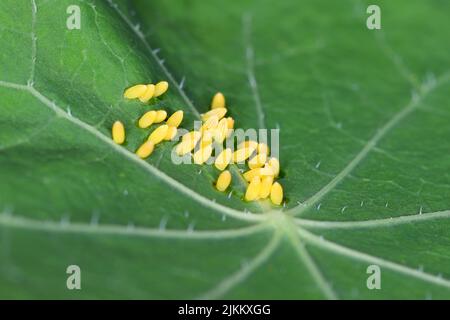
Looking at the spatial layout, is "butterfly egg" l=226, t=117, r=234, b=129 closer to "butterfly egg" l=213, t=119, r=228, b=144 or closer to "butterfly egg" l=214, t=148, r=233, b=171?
"butterfly egg" l=213, t=119, r=228, b=144

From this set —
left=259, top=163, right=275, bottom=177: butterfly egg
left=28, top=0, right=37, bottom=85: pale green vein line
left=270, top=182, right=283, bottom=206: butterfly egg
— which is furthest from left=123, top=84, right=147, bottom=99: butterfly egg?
left=270, top=182, right=283, bottom=206: butterfly egg

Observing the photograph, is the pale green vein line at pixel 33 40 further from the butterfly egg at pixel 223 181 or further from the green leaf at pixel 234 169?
the butterfly egg at pixel 223 181

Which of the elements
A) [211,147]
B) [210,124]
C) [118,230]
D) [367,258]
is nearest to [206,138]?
[211,147]

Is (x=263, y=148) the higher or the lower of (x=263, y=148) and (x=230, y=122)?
the lower

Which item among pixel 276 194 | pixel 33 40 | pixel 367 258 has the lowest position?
pixel 367 258

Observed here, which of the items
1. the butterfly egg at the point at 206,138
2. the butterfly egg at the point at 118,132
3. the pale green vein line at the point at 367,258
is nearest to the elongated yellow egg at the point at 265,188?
the pale green vein line at the point at 367,258

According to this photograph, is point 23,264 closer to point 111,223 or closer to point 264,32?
point 111,223

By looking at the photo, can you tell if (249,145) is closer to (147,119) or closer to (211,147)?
(211,147)
